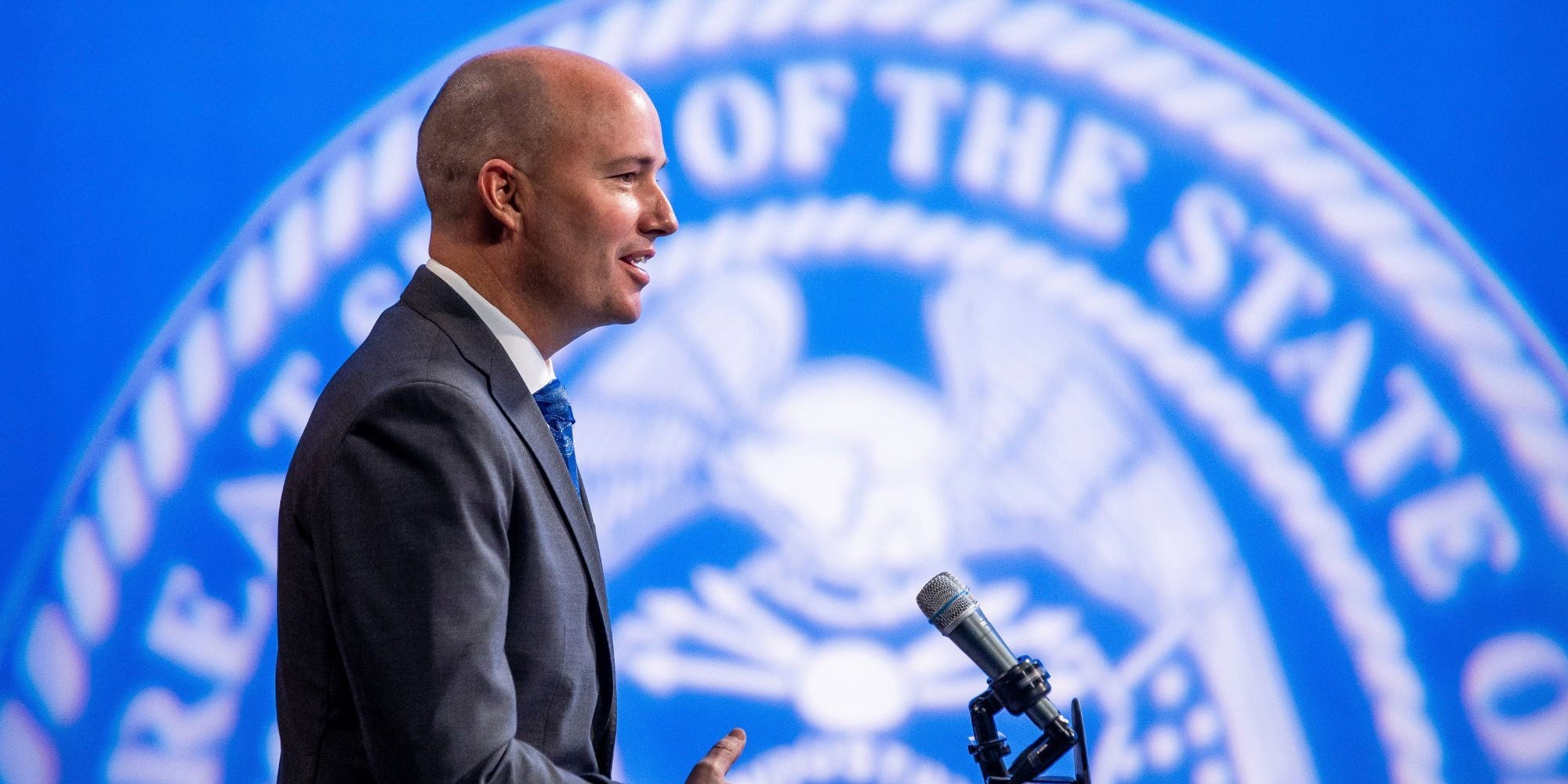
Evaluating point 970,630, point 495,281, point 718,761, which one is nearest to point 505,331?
point 495,281

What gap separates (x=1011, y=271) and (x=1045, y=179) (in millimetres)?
198

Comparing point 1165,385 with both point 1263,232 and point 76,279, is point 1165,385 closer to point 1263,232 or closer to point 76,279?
point 1263,232

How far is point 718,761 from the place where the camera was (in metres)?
1.26

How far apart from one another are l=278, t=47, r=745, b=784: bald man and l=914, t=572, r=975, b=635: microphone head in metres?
0.29

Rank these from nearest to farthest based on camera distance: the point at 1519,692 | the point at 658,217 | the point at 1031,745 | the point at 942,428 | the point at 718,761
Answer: the point at 718,761, the point at 1031,745, the point at 658,217, the point at 1519,692, the point at 942,428

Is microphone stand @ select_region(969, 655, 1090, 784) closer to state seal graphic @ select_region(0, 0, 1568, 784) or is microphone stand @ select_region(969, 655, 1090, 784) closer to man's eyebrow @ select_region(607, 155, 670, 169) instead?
man's eyebrow @ select_region(607, 155, 670, 169)

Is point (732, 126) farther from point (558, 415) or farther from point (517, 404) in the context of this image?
point (517, 404)

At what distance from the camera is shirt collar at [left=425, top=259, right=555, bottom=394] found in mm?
1374

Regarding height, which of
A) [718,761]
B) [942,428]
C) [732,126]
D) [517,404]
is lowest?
[718,761]

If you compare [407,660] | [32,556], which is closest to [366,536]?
[407,660]

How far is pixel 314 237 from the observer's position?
2.77 metres

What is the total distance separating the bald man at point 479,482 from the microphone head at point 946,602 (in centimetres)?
29

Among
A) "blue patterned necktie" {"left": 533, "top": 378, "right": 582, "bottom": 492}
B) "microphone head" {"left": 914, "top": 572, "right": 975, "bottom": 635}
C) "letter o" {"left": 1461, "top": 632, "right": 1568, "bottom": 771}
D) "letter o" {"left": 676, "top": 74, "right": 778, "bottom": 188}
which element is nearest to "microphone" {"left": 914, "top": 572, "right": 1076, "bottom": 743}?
"microphone head" {"left": 914, "top": 572, "right": 975, "bottom": 635}

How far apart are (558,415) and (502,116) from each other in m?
0.32
